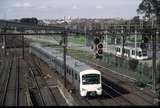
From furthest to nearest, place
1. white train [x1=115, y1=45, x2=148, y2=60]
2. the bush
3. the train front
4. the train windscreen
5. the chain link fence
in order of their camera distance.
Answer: white train [x1=115, y1=45, x2=148, y2=60] < the bush < the chain link fence < the train windscreen < the train front

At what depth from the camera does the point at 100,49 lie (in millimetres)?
22672

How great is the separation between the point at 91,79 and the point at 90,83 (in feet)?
1.03

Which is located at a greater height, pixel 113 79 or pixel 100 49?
pixel 100 49

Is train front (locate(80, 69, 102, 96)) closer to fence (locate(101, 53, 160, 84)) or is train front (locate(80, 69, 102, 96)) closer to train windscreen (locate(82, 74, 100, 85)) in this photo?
train windscreen (locate(82, 74, 100, 85))

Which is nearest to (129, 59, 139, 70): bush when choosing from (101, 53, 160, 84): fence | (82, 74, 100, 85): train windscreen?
(101, 53, 160, 84): fence

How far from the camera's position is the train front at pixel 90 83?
952 inches

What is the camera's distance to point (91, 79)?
80.1ft

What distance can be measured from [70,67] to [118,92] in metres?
4.42

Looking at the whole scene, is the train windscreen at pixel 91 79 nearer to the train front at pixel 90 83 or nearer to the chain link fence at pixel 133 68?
the train front at pixel 90 83

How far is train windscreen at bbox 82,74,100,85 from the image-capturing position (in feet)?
79.7

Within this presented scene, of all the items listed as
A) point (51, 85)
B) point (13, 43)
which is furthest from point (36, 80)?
point (13, 43)

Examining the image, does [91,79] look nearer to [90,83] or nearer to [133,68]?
[90,83]

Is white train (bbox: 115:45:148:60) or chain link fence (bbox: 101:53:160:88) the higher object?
white train (bbox: 115:45:148:60)

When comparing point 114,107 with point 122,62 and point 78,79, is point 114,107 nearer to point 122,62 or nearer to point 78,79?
point 78,79
